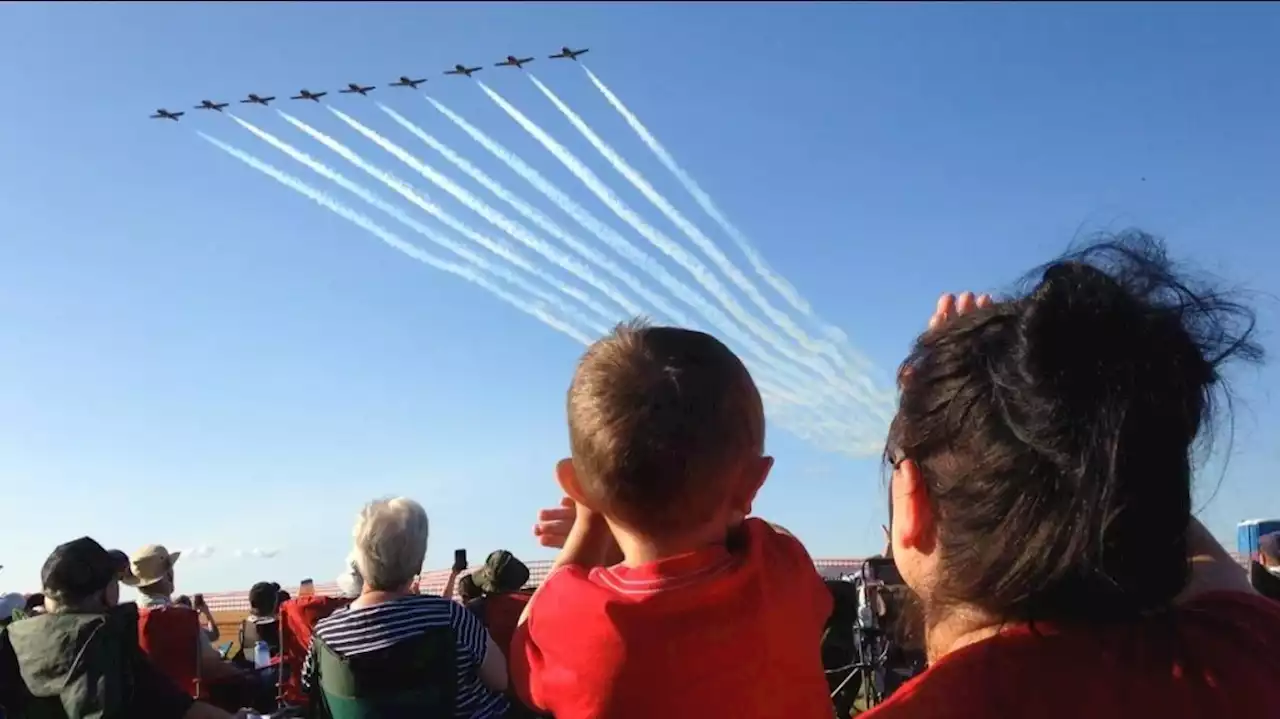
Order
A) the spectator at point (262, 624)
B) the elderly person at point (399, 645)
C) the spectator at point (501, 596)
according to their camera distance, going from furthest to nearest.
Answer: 1. the spectator at point (262, 624)
2. the spectator at point (501, 596)
3. the elderly person at point (399, 645)

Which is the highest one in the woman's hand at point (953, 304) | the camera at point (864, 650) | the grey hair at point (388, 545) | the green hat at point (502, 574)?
the woman's hand at point (953, 304)

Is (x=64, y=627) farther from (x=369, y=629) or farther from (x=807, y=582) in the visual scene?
(x=807, y=582)

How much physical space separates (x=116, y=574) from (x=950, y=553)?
4.68 metres

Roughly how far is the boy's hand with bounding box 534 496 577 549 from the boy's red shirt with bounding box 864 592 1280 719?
1326 millimetres

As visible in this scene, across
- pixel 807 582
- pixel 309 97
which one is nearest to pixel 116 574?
pixel 807 582

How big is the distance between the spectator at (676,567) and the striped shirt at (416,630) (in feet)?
5.38

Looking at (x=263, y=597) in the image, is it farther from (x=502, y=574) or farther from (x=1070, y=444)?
(x=1070, y=444)

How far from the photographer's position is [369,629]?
389 cm

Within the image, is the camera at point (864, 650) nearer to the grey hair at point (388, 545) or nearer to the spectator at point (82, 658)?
the grey hair at point (388, 545)

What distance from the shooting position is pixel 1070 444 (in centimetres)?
139

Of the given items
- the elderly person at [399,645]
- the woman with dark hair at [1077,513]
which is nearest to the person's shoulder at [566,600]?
the woman with dark hair at [1077,513]

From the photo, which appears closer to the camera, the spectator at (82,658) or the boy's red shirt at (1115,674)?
the boy's red shirt at (1115,674)

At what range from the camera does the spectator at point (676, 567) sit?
7.36 ft

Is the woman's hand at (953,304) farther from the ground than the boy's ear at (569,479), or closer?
farther from the ground
